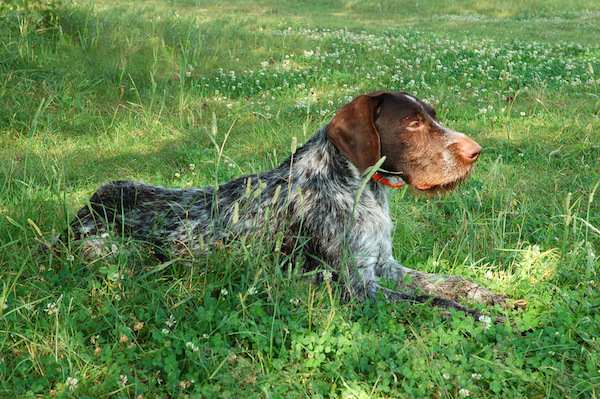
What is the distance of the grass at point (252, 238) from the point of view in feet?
9.25

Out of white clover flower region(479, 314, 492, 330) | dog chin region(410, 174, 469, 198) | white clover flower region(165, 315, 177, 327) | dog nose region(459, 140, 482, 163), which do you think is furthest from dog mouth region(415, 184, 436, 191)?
white clover flower region(165, 315, 177, 327)

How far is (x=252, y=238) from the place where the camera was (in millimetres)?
3348

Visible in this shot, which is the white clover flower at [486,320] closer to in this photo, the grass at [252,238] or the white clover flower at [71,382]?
the grass at [252,238]

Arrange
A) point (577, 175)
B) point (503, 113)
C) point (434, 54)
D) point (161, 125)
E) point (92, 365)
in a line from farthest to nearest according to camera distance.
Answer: point (434, 54)
point (503, 113)
point (161, 125)
point (577, 175)
point (92, 365)

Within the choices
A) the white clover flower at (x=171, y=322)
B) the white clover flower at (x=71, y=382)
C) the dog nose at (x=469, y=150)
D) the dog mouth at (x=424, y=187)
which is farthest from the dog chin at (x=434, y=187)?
the white clover flower at (x=71, y=382)

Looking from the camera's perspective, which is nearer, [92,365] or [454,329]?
[92,365]

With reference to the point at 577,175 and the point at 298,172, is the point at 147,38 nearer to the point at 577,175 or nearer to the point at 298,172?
the point at 298,172

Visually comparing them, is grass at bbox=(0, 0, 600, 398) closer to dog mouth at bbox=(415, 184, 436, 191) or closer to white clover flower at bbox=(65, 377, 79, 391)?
white clover flower at bbox=(65, 377, 79, 391)

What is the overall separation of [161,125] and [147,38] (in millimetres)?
3508

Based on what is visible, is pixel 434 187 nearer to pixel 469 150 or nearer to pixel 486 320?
pixel 469 150

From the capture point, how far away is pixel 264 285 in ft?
10.9

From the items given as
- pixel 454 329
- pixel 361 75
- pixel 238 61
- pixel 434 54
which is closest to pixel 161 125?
pixel 238 61

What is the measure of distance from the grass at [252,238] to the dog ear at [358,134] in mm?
286

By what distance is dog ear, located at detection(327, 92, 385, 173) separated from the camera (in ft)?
12.2
